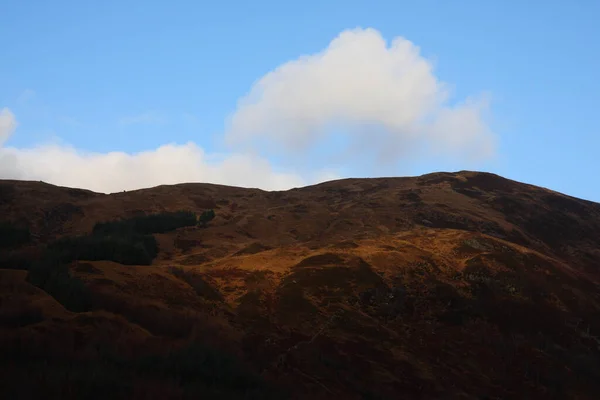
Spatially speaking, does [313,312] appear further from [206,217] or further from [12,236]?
[12,236]

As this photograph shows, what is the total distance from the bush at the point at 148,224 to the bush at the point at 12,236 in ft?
12.0

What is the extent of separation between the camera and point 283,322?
18.4m

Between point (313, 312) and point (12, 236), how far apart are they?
61.9ft

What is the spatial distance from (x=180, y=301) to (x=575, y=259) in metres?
26.4

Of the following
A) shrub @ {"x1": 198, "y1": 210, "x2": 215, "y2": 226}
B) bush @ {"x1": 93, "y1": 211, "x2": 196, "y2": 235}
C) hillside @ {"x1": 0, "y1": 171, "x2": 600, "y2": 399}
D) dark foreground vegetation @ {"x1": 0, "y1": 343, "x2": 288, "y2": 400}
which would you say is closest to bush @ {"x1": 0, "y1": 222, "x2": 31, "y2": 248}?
hillside @ {"x1": 0, "y1": 171, "x2": 600, "y2": 399}

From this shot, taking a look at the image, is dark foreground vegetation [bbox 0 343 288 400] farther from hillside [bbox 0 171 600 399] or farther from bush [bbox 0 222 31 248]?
bush [bbox 0 222 31 248]

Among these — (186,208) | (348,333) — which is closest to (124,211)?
(186,208)

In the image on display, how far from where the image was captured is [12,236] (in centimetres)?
2902

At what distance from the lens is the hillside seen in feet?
42.4

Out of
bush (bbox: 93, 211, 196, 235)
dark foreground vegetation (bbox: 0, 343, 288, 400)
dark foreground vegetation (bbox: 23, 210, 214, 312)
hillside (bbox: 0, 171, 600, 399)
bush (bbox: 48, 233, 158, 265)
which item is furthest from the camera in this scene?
bush (bbox: 93, 211, 196, 235)

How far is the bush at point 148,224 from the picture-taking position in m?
31.1

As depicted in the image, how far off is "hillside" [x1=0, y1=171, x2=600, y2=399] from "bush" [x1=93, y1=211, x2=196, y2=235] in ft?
4.72

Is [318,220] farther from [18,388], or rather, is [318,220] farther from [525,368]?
[18,388]

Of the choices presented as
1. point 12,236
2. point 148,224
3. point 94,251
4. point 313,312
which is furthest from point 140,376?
point 148,224
